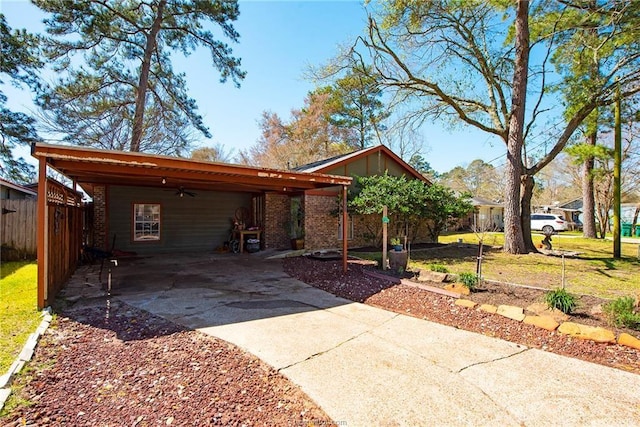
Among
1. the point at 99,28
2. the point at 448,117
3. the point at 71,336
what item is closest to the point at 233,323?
the point at 71,336

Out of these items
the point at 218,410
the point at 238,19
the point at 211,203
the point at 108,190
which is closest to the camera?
the point at 218,410

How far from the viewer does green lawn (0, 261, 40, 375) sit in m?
3.25

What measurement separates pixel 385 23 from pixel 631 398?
11252 millimetres

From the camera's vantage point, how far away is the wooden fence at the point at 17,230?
29.5 feet

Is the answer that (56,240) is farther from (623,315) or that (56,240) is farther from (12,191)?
(12,191)

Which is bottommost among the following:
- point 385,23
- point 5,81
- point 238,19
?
point 5,81

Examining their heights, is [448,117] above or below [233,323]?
above

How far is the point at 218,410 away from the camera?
2344 mm

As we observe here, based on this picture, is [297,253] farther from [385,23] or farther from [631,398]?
[631,398]

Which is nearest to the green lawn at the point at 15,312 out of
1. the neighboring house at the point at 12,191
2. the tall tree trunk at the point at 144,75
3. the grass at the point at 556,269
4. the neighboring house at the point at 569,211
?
the neighboring house at the point at 12,191

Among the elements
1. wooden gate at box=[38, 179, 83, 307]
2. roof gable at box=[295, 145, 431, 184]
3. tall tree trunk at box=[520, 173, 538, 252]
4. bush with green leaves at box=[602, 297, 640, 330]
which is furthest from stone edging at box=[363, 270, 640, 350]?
tall tree trunk at box=[520, 173, 538, 252]

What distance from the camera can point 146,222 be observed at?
1118 cm

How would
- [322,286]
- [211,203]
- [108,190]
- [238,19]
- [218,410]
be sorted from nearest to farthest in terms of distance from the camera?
[218,410], [322,286], [108,190], [211,203], [238,19]

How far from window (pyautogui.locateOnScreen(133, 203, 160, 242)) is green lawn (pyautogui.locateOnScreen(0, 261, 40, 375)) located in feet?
12.1
